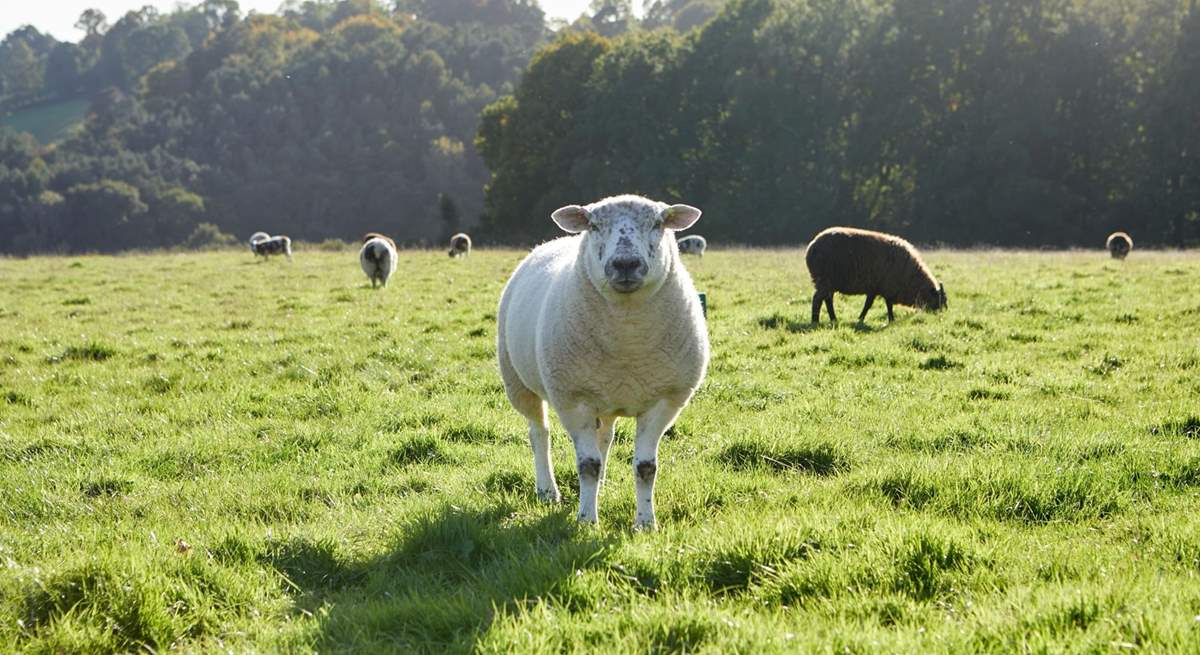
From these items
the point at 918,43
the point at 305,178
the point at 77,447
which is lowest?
the point at 77,447

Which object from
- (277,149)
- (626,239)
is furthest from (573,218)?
(277,149)

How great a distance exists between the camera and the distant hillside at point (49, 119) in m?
104

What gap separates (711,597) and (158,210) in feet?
237

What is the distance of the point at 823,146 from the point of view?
4488 centimetres

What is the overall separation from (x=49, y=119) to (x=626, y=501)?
419 ft

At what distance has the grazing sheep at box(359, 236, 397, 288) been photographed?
66.9 feet

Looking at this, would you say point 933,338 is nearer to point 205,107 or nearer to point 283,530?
point 283,530

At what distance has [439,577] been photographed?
446 cm

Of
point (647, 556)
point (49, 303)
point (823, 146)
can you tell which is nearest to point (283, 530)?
point (647, 556)

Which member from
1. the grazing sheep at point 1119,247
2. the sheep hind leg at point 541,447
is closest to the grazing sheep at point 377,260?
the sheep hind leg at point 541,447

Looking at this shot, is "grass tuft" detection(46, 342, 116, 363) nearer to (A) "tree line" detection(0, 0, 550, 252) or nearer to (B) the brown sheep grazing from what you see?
(B) the brown sheep grazing

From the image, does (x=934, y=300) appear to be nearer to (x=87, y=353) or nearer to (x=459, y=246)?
(x=87, y=353)

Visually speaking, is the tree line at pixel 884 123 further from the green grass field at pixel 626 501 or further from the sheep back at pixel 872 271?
the green grass field at pixel 626 501

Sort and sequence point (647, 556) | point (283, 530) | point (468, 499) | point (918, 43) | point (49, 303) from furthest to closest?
1. point (918, 43)
2. point (49, 303)
3. point (468, 499)
4. point (283, 530)
5. point (647, 556)
